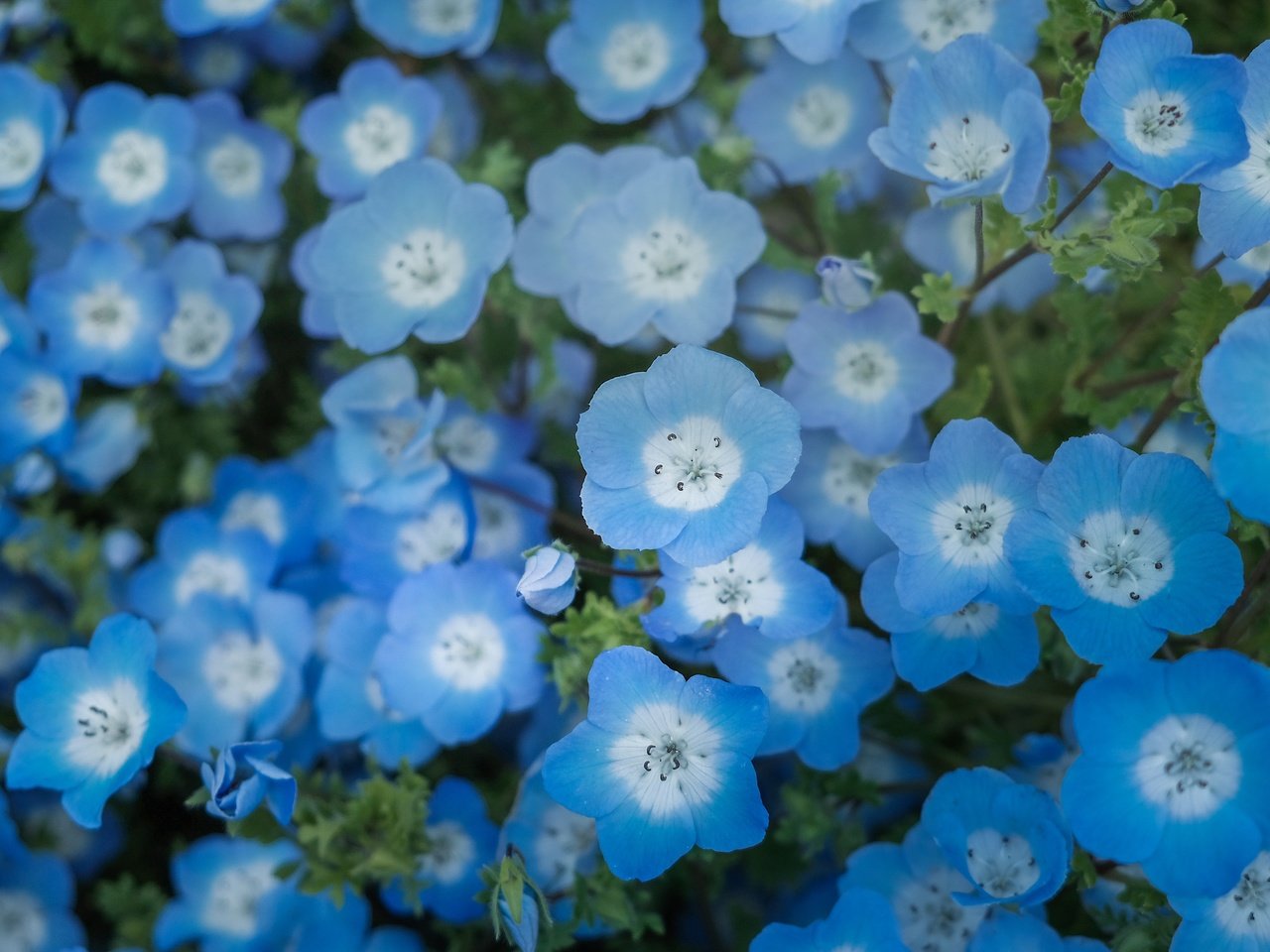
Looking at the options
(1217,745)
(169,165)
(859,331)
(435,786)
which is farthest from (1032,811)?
(169,165)

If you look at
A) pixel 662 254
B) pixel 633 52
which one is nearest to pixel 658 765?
A: pixel 662 254

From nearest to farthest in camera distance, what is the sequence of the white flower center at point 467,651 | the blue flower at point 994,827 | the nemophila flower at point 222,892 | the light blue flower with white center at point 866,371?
the blue flower at point 994,827 → the light blue flower with white center at point 866,371 → the white flower center at point 467,651 → the nemophila flower at point 222,892

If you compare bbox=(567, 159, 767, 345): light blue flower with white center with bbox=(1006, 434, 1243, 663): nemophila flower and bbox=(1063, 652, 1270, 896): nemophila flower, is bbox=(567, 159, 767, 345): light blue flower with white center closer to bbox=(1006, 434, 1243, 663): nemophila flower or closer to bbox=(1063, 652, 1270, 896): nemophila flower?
bbox=(1006, 434, 1243, 663): nemophila flower

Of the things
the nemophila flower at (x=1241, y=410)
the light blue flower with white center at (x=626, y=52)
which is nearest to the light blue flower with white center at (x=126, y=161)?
the light blue flower with white center at (x=626, y=52)

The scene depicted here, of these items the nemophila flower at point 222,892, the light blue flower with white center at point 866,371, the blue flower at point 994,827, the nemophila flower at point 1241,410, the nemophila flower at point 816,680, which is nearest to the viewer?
the nemophila flower at point 1241,410

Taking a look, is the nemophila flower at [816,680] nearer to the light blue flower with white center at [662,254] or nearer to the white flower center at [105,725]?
the light blue flower with white center at [662,254]

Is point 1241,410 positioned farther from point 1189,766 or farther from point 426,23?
point 426,23
